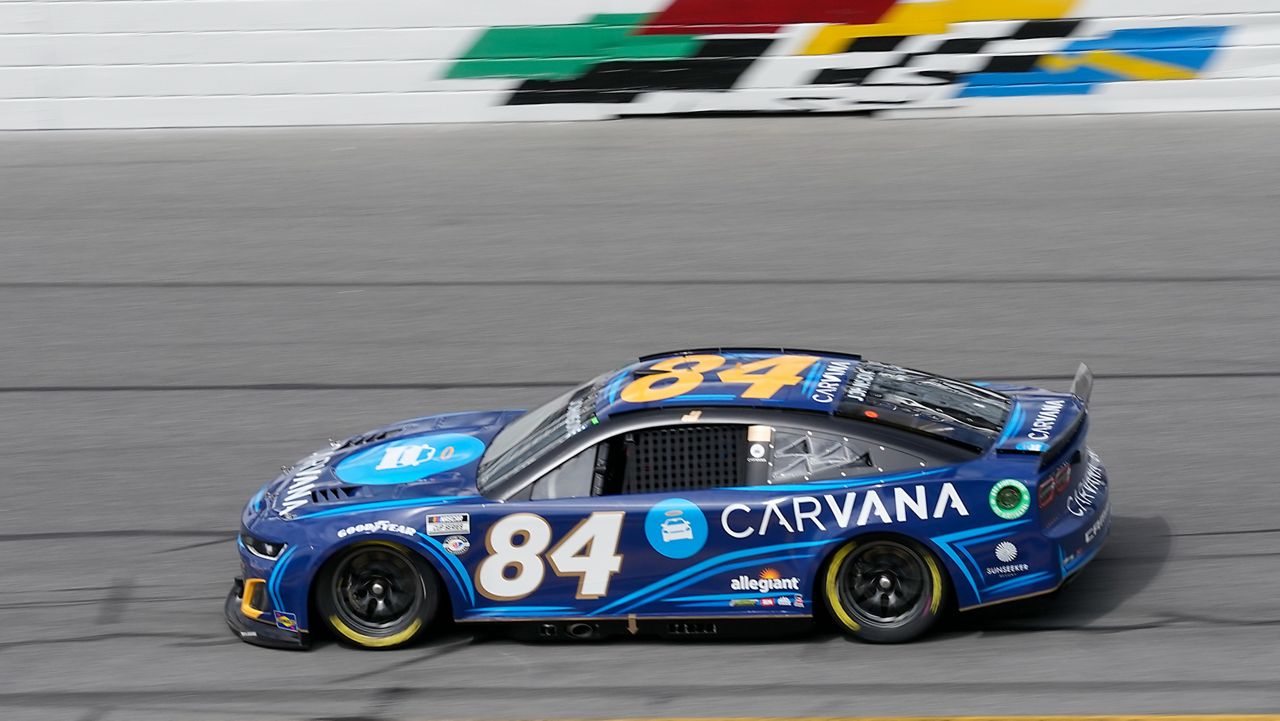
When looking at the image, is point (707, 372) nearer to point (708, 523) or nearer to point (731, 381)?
point (731, 381)

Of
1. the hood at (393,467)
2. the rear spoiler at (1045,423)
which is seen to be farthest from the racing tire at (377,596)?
the rear spoiler at (1045,423)

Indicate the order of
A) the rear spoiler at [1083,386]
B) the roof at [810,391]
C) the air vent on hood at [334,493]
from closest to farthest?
→ 1. the roof at [810,391]
2. the air vent on hood at [334,493]
3. the rear spoiler at [1083,386]

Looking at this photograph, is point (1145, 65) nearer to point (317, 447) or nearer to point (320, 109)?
point (320, 109)

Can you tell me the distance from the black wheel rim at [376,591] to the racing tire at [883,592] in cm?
173

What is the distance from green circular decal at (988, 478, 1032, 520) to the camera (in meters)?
6.14

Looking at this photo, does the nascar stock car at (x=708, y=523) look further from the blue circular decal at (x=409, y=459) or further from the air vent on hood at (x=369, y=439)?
the air vent on hood at (x=369, y=439)


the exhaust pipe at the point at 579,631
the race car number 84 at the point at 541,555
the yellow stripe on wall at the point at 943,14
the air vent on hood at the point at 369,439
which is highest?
the yellow stripe on wall at the point at 943,14

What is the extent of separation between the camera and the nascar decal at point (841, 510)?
6.15 metres

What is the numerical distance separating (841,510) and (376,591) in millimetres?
1998

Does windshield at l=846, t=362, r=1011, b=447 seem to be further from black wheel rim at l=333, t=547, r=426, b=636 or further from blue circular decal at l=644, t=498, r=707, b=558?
black wheel rim at l=333, t=547, r=426, b=636

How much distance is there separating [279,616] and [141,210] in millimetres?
7809

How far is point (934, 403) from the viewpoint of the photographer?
667 centimetres

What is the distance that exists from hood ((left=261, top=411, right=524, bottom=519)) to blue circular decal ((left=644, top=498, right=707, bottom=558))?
2.56 feet

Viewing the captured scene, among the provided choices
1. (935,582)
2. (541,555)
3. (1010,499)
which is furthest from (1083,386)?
(541,555)
